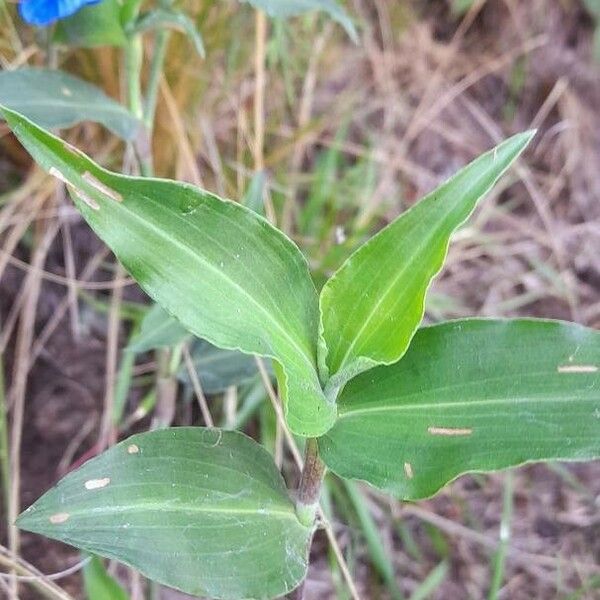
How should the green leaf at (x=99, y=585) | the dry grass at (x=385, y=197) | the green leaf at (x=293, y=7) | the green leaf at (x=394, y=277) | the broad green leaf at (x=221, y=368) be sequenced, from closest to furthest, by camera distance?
the green leaf at (x=394, y=277) → the green leaf at (x=99, y=585) → the green leaf at (x=293, y=7) → the broad green leaf at (x=221, y=368) → the dry grass at (x=385, y=197)

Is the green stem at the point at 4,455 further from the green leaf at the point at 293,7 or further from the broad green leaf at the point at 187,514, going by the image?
the green leaf at the point at 293,7

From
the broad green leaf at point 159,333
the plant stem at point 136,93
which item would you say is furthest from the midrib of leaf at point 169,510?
the plant stem at point 136,93

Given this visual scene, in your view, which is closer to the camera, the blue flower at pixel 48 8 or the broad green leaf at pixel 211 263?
the broad green leaf at pixel 211 263

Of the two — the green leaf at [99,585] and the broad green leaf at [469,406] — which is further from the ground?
the broad green leaf at [469,406]

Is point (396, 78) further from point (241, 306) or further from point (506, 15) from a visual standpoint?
point (241, 306)

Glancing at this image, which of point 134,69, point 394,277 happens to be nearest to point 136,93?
point 134,69

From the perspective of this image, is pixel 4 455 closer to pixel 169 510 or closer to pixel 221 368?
pixel 221 368
